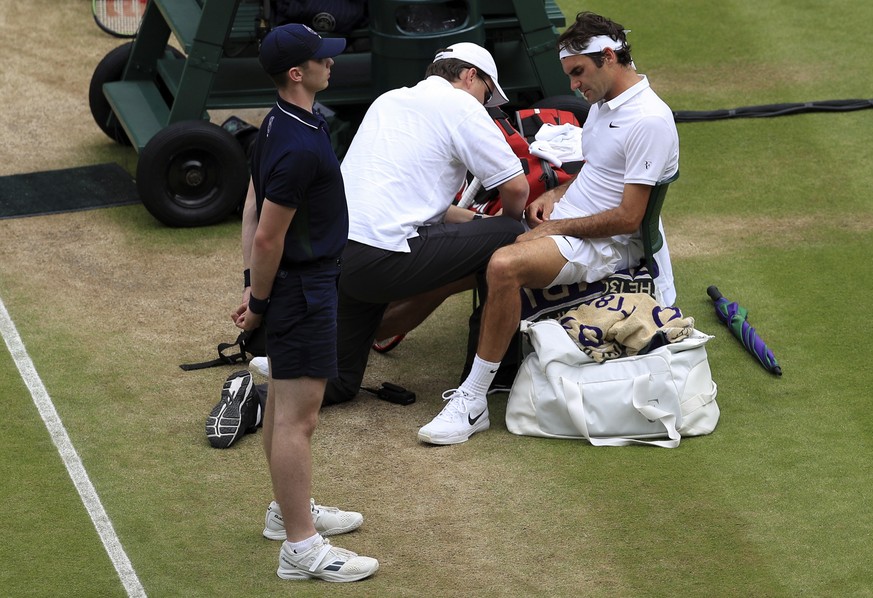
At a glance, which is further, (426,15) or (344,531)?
(426,15)

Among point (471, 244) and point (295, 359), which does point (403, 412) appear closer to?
point (471, 244)

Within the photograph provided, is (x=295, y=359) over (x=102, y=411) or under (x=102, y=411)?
over

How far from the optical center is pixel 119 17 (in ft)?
35.1

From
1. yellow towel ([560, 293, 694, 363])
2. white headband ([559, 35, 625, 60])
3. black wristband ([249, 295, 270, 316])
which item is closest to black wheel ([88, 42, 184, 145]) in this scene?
white headband ([559, 35, 625, 60])

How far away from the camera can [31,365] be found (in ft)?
19.3

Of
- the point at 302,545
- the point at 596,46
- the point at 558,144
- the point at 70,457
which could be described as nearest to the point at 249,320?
the point at 302,545

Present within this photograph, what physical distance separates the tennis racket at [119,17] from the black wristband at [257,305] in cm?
721

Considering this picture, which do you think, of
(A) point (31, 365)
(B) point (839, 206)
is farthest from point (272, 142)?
(B) point (839, 206)

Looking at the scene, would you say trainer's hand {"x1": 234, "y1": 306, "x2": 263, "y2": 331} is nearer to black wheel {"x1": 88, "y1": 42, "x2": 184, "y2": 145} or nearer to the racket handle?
the racket handle

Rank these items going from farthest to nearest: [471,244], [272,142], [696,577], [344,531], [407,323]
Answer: [407,323] → [471,244] → [344,531] → [696,577] → [272,142]

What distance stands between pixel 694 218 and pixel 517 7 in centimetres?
166

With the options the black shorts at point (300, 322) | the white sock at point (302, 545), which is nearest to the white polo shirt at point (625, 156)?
the black shorts at point (300, 322)

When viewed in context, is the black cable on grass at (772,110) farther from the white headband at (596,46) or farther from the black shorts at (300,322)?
the black shorts at (300,322)

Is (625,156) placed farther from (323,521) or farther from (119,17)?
(119,17)
